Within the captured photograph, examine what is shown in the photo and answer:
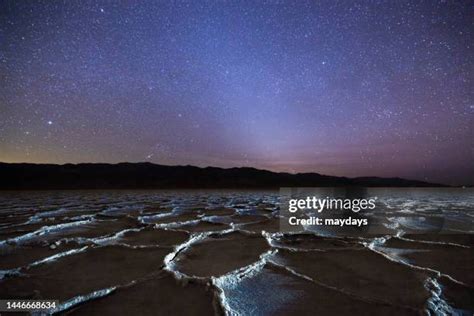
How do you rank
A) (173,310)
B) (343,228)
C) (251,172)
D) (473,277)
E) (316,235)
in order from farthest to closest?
(251,172)
(343,228)
(316,235)
(473,277)
(173,310)

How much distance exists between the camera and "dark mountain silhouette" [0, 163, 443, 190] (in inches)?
952

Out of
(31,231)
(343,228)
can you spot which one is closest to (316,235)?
(343,228)

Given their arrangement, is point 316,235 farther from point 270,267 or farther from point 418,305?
point 418,305

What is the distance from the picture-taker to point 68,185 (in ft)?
77.4

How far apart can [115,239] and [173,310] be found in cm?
183

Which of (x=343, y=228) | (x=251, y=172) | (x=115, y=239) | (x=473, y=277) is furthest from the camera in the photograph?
(x=251, y=172)

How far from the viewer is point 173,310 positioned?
4.56ft

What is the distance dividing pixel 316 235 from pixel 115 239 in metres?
2.24

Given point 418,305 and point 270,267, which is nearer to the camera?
point 418,305

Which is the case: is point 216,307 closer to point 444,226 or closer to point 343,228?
point 343,228

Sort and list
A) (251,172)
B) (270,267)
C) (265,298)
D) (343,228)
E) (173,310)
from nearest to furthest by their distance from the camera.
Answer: (173,310), (265,298), (270,267), (343,228), (251,172)

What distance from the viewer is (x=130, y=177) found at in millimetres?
30391

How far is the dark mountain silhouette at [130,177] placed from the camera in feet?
79.3

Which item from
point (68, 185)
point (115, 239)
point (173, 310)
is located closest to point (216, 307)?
point (173, 310)
